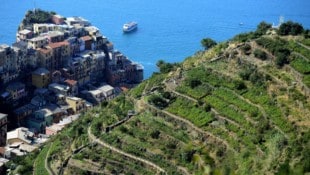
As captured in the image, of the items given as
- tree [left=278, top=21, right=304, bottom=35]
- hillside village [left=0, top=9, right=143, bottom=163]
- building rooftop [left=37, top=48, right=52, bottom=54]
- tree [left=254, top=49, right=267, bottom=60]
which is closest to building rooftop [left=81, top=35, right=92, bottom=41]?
hillside village [left=0, top=9, right=143, bottom=163]

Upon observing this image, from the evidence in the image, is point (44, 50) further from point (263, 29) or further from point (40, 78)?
point (263, 29)

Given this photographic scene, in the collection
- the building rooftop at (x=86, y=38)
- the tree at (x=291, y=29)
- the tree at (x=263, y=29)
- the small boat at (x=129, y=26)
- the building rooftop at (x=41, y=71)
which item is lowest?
the building rooftop at (x=41, y=71)

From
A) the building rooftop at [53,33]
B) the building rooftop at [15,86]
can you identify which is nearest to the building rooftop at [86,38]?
the building rooftop at [53,33]

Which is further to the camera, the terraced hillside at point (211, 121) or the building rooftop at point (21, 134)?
the building rooftop at point (21, 134)

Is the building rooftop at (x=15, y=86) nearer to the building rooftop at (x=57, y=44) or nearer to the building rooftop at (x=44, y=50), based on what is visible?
the building rooftop at (x=44, y=50)

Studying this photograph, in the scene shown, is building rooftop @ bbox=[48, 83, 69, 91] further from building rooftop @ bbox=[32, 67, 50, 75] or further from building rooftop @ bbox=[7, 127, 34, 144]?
building rooftop @ bbox=[7, 127, 34, 144]

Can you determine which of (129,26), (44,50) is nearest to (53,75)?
(44,50)
